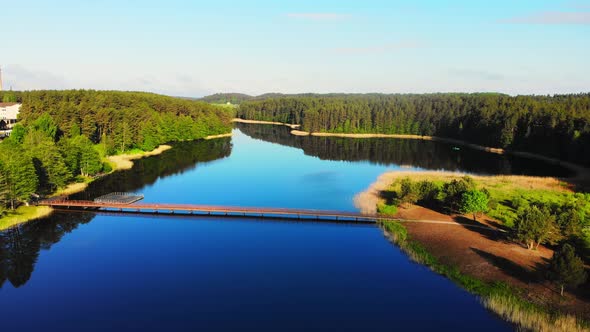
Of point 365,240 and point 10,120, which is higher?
point 10,120

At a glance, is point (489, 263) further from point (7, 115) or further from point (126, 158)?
point (7, 115)

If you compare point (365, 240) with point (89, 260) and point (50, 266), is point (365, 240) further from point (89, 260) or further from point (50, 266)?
point (50, 266)

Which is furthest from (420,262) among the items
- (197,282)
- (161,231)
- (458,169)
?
(458,169)

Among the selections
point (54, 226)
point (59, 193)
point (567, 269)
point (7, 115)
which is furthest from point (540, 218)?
point (7, 115)

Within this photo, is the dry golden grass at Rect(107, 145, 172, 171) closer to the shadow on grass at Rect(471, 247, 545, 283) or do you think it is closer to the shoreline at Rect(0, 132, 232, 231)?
the shoreline at Rect(0, 132, 232, 231)

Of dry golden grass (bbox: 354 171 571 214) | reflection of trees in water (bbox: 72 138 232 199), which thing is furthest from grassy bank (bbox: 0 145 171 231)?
dry golden grass (bbox: 354 171 571 214)

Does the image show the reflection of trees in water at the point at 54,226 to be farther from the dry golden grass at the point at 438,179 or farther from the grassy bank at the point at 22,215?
the dry golden grass at the point at 438,179
